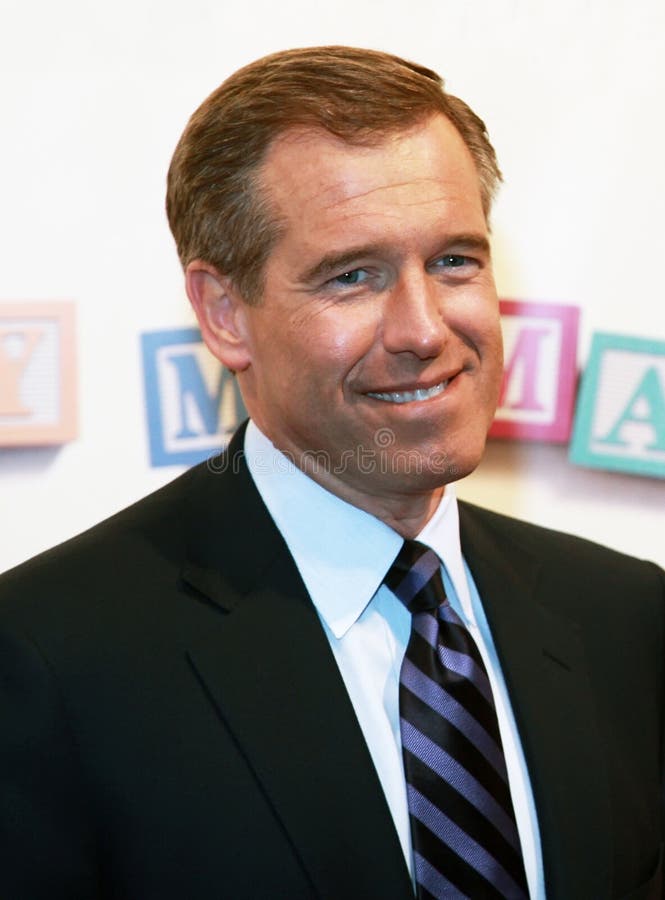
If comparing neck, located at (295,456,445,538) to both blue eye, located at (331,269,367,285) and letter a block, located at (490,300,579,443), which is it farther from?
letter a block, located at (490,300,579,443)

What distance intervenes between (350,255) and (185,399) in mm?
504

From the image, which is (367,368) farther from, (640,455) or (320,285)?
(640,455)

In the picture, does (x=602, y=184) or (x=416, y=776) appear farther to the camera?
(x=602, y=184)

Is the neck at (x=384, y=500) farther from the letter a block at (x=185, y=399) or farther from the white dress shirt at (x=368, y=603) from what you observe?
the letter a block at (x=185, y=399)

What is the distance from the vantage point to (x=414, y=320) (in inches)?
53.4

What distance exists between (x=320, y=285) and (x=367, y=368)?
0.11 metres

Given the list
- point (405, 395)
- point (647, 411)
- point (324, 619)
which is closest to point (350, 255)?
point (405, 395)

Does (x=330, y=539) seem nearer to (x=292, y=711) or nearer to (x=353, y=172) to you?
(x=292, y=711)

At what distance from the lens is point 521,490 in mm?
1931

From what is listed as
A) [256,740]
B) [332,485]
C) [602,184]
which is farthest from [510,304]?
[256,740]

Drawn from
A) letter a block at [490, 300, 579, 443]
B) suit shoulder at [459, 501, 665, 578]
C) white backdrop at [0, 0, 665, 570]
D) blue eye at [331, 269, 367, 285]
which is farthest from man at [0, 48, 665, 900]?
letter a block at [490, 300, 579, 443]

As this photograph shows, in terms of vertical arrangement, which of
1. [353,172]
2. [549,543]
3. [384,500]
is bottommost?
[549,543]

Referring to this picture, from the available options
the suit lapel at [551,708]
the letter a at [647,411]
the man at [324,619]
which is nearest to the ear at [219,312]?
the man at [324,619]

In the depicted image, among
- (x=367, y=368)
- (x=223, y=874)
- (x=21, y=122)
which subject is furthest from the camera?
(x=21, y=122)
